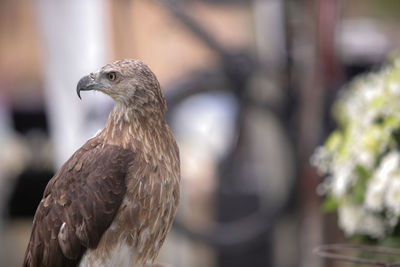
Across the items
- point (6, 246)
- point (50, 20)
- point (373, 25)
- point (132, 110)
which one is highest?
point (373, 25)

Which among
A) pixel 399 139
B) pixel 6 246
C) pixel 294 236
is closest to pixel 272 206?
pixel 294 236

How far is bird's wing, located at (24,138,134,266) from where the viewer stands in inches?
107

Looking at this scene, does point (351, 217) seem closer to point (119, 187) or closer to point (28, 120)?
point (119, 187)

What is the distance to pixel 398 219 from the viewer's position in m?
3.33

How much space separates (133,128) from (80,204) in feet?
1.13

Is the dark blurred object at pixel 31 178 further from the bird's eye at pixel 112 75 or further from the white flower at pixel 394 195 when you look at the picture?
the bird's eye at pixel 112 75

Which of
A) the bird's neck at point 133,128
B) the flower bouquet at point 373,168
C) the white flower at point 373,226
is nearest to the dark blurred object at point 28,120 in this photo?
the flower bouquet at point 373,168

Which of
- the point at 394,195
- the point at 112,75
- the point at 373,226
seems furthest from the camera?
the point at 373,226

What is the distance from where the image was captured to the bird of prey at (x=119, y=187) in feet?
8.83

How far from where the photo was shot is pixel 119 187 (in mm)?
2707

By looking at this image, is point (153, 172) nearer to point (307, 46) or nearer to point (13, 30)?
point (307, 46)

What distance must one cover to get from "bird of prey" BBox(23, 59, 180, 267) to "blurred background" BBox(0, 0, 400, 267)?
284cm

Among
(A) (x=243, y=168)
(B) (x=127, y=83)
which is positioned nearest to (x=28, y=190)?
(A) (x=243, y=168)

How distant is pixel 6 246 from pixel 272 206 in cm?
319
